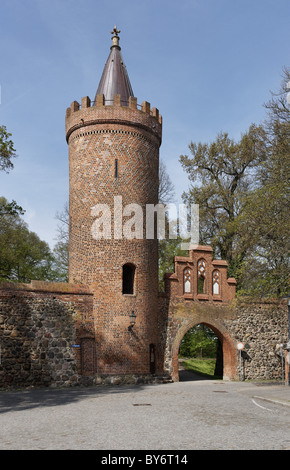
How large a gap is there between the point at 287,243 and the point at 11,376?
1126 cm

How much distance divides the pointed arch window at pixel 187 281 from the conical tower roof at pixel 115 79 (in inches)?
317

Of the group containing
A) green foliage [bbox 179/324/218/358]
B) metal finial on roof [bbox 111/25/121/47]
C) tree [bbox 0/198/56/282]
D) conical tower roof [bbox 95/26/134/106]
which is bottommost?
green foliage [bbox 179/324/218/358]

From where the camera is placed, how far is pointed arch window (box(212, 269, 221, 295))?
23344 millimetres

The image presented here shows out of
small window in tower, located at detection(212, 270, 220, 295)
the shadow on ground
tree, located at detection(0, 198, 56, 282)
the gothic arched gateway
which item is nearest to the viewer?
the shadow on ground

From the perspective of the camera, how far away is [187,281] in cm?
2273

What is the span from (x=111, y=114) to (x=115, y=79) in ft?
8.27

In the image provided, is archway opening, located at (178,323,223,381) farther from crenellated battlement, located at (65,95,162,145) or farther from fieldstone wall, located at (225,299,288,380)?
crenellated battlement, located at (65,95,162,145)

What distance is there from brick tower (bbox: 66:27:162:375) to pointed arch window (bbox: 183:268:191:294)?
76.7 inches

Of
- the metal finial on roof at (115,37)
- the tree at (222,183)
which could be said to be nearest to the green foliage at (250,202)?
the tree at (222,183)

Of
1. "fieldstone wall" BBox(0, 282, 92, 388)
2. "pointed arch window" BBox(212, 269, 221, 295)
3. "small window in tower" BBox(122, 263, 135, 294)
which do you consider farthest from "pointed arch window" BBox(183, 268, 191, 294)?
"fieldstone wall" BBox(0, 282, 92, 388)

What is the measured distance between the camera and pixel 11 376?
1755 centimetres

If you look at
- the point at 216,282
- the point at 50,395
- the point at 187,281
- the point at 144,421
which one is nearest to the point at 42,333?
the point at 50,395
